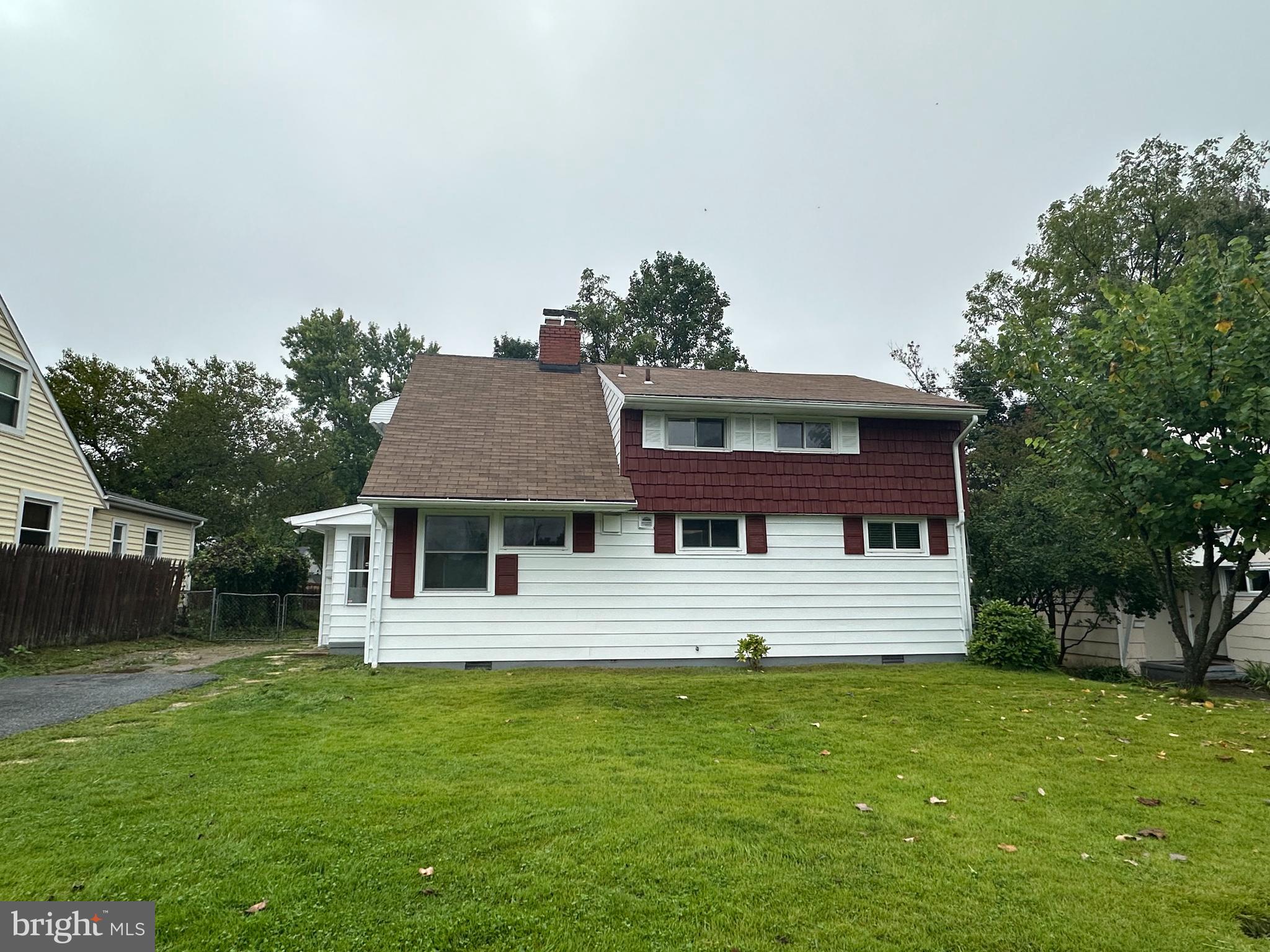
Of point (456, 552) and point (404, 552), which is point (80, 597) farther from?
point (456, 552)

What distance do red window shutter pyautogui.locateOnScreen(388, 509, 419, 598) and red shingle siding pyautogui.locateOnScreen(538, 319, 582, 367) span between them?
19.9ft

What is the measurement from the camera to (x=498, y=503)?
10.4 meters

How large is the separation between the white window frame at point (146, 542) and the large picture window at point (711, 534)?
14.5 metres

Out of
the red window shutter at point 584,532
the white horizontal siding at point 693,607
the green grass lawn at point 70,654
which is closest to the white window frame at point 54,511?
the green grass lawn at point 70,654

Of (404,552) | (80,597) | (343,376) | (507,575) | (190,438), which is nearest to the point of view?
(404,552)

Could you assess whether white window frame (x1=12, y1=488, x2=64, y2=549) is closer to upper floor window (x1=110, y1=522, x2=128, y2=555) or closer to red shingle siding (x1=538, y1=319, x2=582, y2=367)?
upper floor window (x1=110, y1=522, x2=128, y2=555)

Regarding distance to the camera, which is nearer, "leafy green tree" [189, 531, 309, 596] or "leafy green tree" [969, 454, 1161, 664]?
"leafy green tree" [969, 454, 1161, 664]

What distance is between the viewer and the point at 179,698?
24.7ft

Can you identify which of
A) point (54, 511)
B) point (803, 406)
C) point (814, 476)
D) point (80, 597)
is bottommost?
point (80, 597)

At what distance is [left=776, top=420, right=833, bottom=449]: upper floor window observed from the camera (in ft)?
40.1

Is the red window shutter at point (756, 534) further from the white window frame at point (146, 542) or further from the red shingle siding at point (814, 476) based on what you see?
the white window frame at point (146, 542)

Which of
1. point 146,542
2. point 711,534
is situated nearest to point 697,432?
point 711,534

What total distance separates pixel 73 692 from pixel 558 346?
10591mm

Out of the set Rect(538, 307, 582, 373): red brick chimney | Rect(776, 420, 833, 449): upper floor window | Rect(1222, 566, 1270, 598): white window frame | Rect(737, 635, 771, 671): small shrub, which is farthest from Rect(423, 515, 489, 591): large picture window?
Rect(1222, 566, 1270, 598): white window frame
